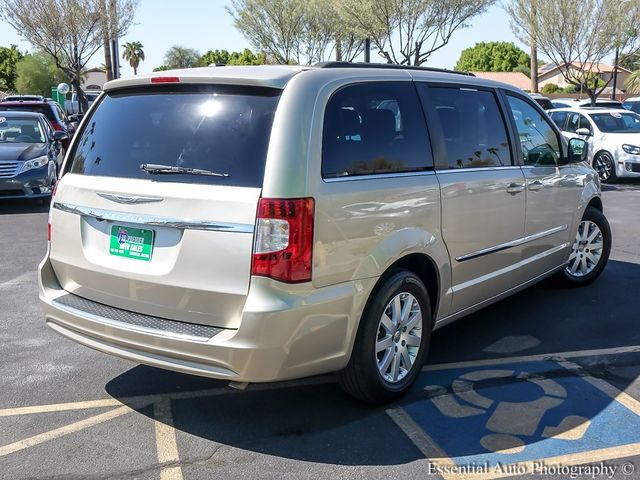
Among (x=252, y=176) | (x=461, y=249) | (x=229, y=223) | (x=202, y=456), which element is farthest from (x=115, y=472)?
(x=461, y=249)

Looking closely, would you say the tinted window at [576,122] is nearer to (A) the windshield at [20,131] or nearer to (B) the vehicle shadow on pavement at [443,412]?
(B) the vehicle shadow on pavement at [443,412]

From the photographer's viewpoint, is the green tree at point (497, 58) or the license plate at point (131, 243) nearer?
the license plate at point (131, 243)

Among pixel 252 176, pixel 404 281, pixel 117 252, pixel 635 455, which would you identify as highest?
pixel 252 176

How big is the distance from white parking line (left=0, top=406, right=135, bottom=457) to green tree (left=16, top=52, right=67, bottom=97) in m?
67.8

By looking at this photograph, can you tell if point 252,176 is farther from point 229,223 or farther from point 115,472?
point 115,472

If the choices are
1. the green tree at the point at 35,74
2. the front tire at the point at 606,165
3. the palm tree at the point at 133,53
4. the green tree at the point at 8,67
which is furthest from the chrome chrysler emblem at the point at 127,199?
the palm tree at the point at 133,53

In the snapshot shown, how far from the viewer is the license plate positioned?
10.9 feet

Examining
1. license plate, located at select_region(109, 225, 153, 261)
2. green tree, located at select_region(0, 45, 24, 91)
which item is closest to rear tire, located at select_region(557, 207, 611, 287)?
license plate, located at select_region(109, 225, 153, 261)

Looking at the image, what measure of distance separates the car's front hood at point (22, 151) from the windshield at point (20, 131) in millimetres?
338

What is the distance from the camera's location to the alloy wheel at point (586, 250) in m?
6.09

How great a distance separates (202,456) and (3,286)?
397cm

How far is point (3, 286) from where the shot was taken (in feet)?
20.8

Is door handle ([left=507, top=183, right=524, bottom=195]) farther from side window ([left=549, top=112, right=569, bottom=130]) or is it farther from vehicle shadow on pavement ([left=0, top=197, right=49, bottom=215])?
side window ([left=549, top=112, right=569, bottom=130])

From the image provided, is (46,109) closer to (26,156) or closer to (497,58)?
(26,156)
